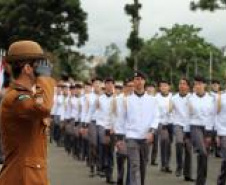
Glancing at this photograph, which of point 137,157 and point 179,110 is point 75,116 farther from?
point 137,157

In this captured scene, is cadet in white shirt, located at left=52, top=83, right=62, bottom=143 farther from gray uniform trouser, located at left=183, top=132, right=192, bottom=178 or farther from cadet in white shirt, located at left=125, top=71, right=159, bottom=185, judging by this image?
cadet in white shirt, located at left=125, top=71, right=159, bottom=185

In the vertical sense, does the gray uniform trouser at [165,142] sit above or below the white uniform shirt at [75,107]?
below

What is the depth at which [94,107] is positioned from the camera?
1669 cm

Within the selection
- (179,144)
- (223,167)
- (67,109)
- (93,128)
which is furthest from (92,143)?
(67,109)

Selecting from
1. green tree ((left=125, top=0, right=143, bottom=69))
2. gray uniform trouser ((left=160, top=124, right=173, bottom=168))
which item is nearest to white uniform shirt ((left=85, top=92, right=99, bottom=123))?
gray uniform trouser ((left=160, top=124, right=173, bottom=168))

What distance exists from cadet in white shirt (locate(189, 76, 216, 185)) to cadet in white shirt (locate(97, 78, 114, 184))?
1.71 m

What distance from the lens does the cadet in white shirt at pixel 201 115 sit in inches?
528

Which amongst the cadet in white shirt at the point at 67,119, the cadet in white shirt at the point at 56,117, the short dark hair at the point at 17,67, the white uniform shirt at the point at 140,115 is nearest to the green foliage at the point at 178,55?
the cadet in white shirt at the point at 56,117

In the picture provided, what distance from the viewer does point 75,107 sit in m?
21.2

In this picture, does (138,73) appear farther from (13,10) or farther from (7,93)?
(13,10)

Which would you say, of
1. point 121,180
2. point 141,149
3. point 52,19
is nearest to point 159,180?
point 121,180

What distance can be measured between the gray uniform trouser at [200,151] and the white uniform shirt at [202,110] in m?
0.14

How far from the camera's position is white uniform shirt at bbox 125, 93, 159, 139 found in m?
12.0

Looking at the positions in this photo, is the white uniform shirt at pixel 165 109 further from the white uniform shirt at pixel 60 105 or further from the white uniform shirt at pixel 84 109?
the white uniform shirt at pixel 60 105
